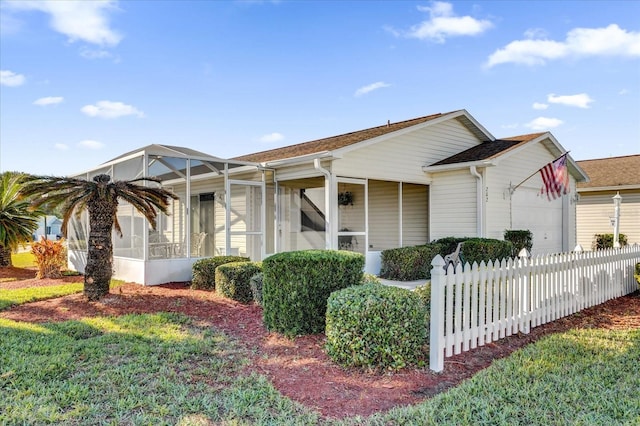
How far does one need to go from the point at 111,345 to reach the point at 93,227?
3.78 meters

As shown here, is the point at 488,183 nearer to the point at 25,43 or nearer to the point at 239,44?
the point at 239,44

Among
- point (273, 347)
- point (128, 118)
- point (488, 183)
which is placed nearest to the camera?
point (273, 347)

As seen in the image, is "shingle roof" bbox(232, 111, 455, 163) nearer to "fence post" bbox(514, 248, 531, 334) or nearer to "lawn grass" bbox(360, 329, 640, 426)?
"fence post" bbox(514, 248, 531, 334)

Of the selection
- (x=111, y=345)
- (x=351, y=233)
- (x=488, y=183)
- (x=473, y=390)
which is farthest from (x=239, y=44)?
(x=473, y=390)

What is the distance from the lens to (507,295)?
5.41 meters

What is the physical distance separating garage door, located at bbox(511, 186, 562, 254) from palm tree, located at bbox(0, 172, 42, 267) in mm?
15908

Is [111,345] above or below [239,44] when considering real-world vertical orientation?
below

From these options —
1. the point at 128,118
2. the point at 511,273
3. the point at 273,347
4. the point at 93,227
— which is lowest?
the point at 273,347

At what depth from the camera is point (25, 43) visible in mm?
11242

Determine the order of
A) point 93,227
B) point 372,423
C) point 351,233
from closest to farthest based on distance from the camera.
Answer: point 372,423 < point 93,227 < point 351,233

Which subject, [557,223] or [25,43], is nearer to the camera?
[25,43]

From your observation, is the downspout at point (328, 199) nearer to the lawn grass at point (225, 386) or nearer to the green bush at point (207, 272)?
the green bush at point (207, 272)

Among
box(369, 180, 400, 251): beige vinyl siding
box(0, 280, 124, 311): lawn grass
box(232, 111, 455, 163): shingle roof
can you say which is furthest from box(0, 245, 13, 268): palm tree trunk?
box(369, 180, 400, 251): beige vinyl siding

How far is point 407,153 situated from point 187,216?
21.3ft
